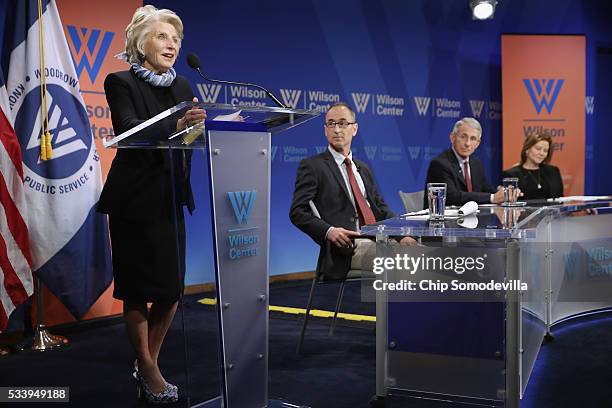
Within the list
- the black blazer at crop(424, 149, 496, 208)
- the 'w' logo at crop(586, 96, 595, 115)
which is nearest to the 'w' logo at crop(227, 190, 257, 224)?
the black blazer at crop(424, 149, 496, 208)

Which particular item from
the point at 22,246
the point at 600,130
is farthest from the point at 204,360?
the point at 600,130

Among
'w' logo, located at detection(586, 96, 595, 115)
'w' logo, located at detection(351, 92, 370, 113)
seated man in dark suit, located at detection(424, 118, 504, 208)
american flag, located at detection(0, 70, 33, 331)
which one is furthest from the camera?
'w' logo, located at detection(586, 96, 595, 115)

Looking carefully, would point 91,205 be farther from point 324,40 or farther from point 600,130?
point 600,130

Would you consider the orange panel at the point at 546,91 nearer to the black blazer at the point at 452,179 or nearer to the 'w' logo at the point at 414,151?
the 'w' logo at the point at 414,151

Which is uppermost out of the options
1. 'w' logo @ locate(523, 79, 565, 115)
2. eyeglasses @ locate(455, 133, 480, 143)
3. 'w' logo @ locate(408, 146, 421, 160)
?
'w' logo @ locate(523, 79, 565, 115)

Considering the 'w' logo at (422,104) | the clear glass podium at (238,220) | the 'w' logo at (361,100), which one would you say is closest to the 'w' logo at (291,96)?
the 'w' logo at (361,100)

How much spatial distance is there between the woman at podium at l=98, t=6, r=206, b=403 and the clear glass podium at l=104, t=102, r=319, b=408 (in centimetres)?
31

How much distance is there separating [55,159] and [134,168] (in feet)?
5.73

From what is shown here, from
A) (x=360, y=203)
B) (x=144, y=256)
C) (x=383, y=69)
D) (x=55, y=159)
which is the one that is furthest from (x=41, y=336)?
(x=383, y=69)

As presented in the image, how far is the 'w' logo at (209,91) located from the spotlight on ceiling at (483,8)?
329 cm

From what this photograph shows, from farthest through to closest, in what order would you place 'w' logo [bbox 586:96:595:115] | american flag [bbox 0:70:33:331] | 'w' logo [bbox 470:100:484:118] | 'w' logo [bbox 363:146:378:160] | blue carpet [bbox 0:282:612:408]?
1. 'w' logo [bbox 586:96:595:115]
2. 'w' logo [bbox 470:100:484:118]
3. 'w' logo [bbox 363:146:378:160]
4. american flag [bbox 0:70:33:331]
5. blue carpet [bbox 0:282:612:408]

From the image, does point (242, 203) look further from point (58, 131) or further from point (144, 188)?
point (58, 131)

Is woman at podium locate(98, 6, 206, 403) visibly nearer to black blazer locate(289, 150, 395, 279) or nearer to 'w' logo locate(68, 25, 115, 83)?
black blazer locate(289, 150, 395, 279)

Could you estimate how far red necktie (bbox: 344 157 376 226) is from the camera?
3.84 m
